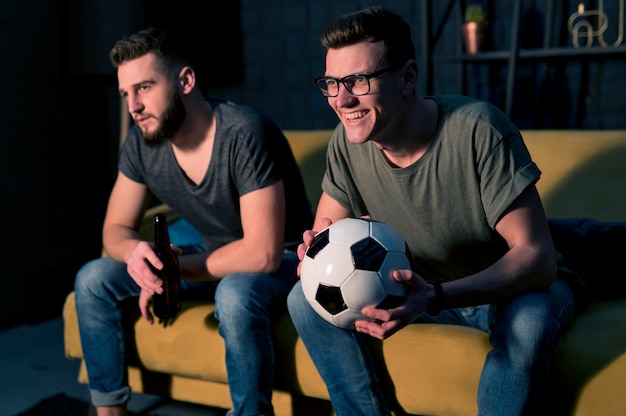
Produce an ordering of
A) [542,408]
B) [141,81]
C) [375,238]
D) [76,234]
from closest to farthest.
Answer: [375,238]
[542,408]
[141,81]
[76,234]

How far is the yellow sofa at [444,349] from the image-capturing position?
5.00 ft

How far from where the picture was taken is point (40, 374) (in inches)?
102

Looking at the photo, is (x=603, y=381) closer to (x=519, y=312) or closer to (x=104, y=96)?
(x=519, y=312)

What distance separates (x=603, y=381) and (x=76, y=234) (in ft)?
8.28

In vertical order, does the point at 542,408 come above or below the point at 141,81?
below

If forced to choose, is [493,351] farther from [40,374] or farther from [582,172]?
[40,374]

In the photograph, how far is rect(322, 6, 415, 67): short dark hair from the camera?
1.49 m

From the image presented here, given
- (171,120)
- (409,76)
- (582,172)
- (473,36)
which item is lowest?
(582,172)

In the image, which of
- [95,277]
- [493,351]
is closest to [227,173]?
[95,277]

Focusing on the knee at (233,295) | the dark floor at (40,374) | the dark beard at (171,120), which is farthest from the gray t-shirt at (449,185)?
the dark floor at (40,374)

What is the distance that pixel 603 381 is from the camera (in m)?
1.49

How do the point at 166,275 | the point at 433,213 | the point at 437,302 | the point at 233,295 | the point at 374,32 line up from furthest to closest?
1. the point at 166,275
2. the point at 233,295
3. the point at 433,213
4. the point at 374,32
5. the point at 437,302

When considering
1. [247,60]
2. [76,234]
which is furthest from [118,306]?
[247,60]

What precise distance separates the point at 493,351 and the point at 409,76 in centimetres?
58
